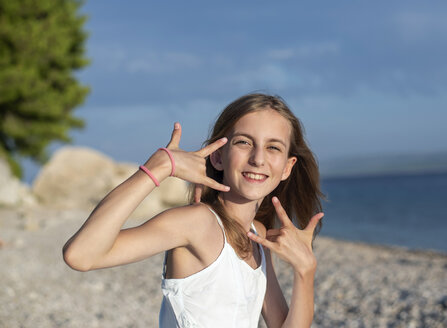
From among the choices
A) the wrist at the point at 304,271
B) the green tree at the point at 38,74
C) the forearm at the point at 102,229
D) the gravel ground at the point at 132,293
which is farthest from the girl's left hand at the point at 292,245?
the green tree at the point at 38,74

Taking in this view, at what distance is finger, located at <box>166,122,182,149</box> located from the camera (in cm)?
223

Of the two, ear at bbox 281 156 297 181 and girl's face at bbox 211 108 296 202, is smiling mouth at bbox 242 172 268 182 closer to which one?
girl's face at bbox 211 108 296 202

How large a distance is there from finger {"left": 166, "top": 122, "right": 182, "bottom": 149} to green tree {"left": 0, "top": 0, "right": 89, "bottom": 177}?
15088 millimetres

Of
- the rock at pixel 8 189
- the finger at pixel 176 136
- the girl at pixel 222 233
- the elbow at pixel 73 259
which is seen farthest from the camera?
the rock at pixel 8 189

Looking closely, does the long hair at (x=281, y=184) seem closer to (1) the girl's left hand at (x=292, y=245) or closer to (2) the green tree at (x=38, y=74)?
(1) the girl's left hand at (x=292, y=245)

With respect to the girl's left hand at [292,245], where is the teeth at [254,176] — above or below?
above

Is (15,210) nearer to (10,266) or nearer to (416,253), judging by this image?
(10,266)

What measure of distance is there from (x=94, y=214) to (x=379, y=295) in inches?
250

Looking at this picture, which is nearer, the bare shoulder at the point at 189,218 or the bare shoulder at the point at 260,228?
the bare shoulder at the point at 189,218

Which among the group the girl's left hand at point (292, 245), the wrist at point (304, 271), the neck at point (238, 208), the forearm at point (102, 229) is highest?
the neck at point (238, 208)

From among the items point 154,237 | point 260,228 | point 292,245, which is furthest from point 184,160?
point 260,228

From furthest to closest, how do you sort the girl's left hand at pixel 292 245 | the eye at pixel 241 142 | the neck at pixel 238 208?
the neck at pixel 238 208 < the eye at pixel 241 142 < the girl's left hand at pixel 292 245

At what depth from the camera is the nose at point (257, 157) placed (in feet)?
8.11

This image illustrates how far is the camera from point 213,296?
7.70ft
